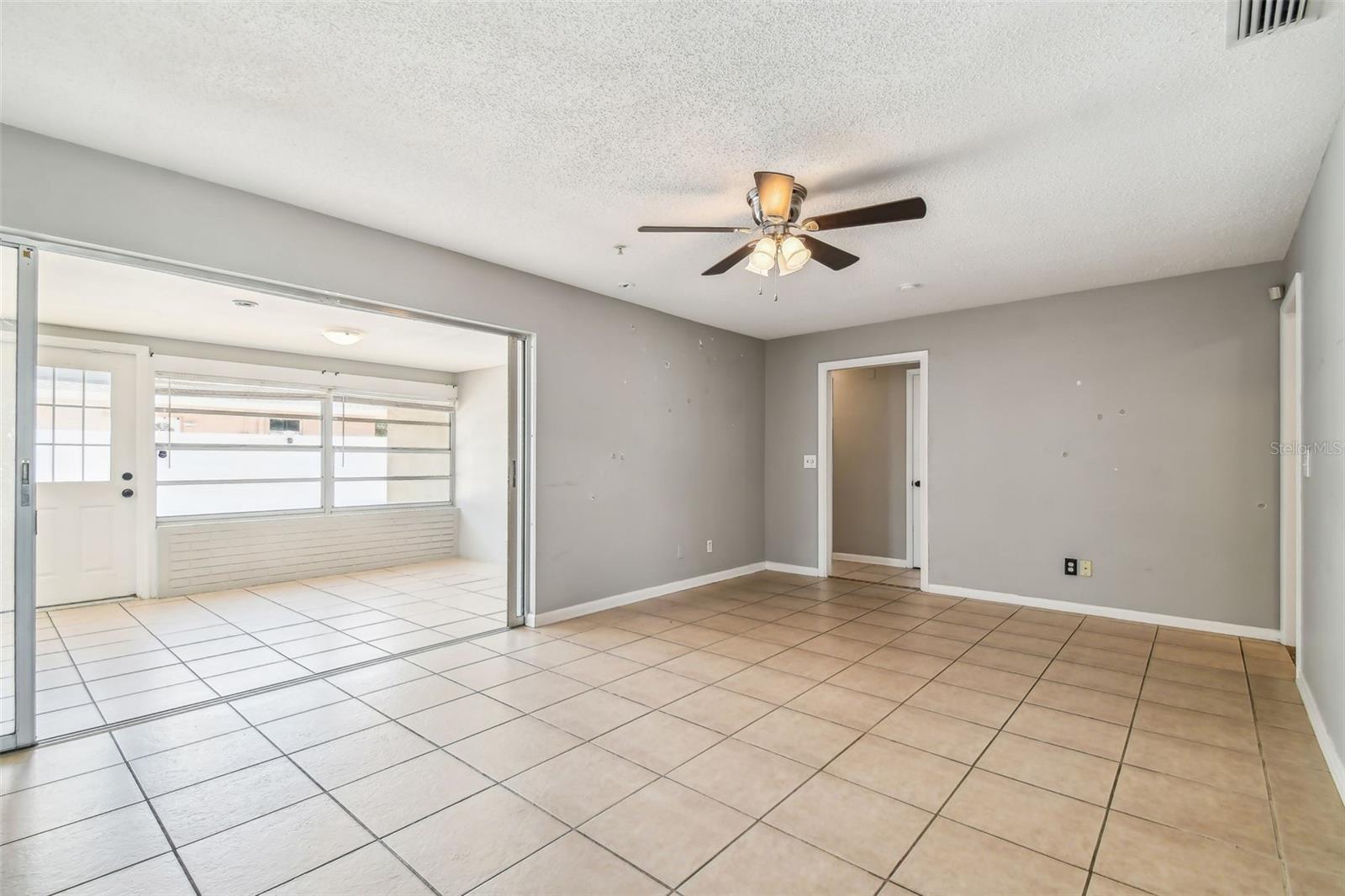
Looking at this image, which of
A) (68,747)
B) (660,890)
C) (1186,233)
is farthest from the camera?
(1186,233)

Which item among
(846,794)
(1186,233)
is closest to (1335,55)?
(1186,233)

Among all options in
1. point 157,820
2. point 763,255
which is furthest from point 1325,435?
point 157,820

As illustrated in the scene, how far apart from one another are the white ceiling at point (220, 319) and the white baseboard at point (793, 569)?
368cm

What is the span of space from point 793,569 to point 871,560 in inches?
46.8

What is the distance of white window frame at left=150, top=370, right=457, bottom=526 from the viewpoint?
5781mm

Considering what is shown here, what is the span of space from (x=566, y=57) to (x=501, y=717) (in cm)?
277

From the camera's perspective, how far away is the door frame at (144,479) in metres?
5.43

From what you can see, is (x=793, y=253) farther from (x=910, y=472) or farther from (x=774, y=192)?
(x=910, y=472)

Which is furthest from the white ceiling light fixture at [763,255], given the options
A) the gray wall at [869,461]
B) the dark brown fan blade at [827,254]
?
the gray wall at [869,461]

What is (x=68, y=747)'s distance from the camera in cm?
262

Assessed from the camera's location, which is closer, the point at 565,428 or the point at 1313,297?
the point at 1313,297

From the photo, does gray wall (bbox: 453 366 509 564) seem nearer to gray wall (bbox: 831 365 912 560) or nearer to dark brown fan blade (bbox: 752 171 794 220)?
gray wall (bbox: 831 365 912 560)

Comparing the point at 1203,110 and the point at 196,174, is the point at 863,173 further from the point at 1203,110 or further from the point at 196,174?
the point at 196,174

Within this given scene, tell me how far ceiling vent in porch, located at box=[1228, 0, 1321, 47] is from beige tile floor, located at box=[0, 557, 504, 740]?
4.78 metres
